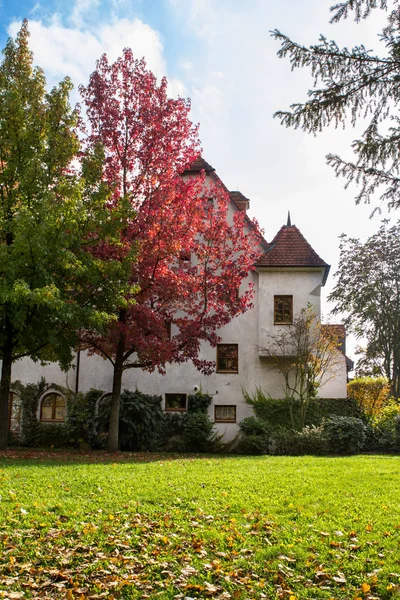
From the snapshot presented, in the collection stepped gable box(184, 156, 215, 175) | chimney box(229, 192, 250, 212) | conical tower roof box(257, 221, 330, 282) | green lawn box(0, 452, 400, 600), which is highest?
stepped gable box(184, 156, 215, 175)

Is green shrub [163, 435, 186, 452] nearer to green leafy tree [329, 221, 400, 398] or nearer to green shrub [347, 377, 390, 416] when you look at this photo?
green shrub [347, 377, 390, 416]

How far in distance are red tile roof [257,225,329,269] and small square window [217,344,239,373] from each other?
368cm

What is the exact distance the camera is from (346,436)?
19781mm

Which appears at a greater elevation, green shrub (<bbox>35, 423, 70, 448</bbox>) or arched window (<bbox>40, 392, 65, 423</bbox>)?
arched window (<bbox>40, 392, 65, 423</bbox>)

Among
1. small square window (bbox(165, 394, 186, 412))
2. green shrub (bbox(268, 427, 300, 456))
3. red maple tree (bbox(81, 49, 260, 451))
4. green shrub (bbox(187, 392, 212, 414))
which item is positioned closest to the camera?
red maple tree (bbox(81, 49, 260, 451))

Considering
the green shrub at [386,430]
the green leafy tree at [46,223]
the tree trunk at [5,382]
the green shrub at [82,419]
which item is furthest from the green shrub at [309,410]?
the tree trunk at [5,382]

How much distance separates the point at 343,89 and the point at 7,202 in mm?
11406

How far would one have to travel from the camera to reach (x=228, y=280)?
1928cm

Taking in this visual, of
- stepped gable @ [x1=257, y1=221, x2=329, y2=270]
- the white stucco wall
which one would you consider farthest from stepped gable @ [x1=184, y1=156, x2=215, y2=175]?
the white stucco wall

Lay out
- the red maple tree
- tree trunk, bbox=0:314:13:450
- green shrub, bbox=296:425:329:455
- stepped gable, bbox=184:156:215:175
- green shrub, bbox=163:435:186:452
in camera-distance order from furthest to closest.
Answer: stepped gable, bbox=184:156:215:175 → green shrub, bbox=163:435:186:452 → green shrub, bbox=296:425:329:455 → the red maple tree → tree trunk, bbox=0:314:13:450

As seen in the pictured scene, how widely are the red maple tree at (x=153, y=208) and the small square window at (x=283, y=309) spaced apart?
4280mm

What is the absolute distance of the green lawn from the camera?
18.6 feet

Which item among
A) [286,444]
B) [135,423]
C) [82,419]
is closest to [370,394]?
[286,444]

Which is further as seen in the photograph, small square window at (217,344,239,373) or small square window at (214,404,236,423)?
small square window at (217,344,239,373)
